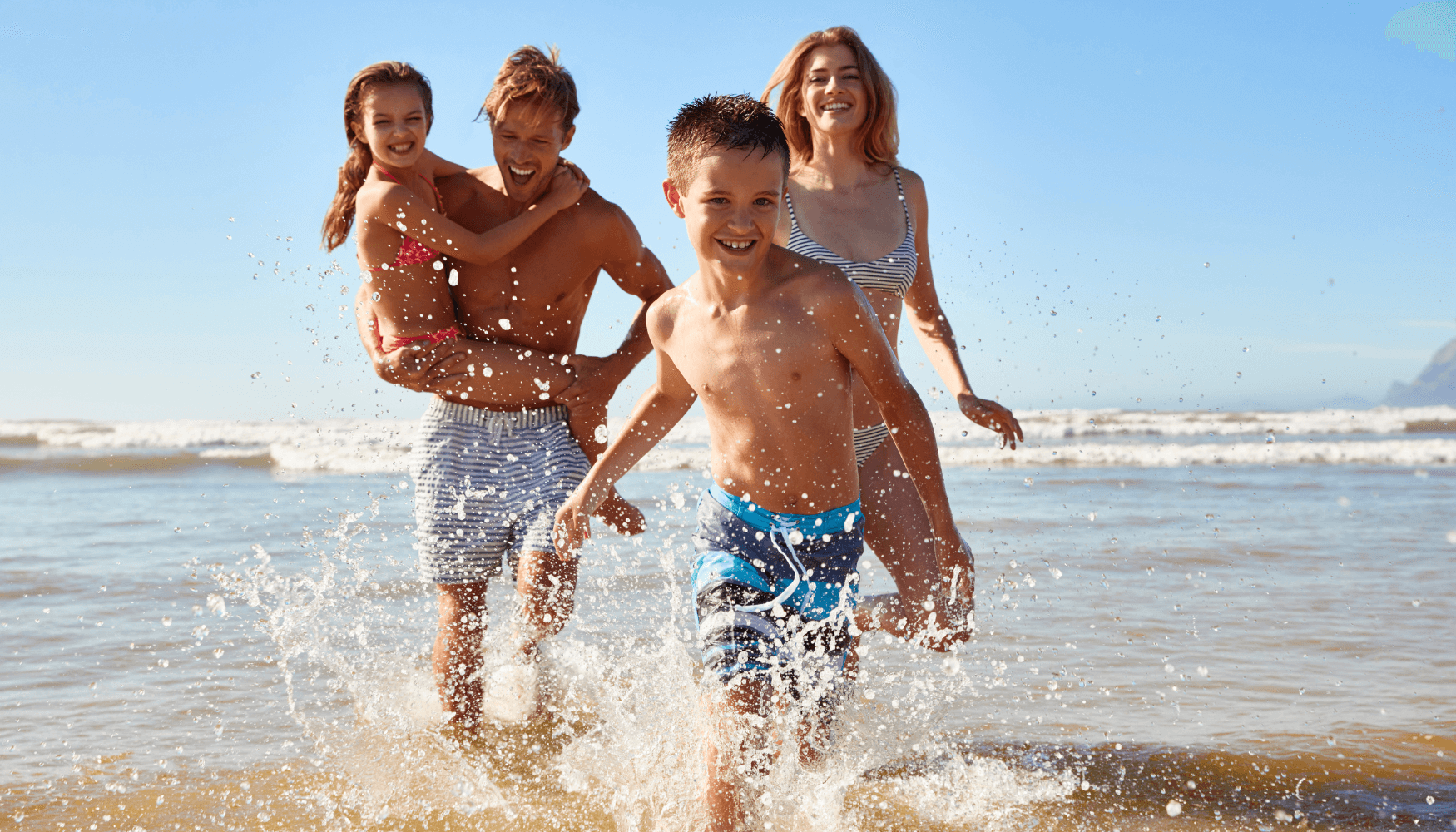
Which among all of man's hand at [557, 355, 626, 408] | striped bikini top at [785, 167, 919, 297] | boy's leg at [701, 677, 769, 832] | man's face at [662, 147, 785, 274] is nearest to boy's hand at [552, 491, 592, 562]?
man's hand at [557, 355, 626, 408]

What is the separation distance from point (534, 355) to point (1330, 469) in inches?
440

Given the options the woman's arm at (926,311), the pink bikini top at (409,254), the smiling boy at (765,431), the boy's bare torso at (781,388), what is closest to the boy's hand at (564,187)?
the pink bikini top at (409,254)

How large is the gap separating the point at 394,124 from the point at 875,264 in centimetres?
157

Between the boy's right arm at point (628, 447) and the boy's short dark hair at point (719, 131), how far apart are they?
1.76ft

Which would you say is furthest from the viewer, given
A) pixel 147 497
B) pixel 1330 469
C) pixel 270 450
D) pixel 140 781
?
pixel 270 450

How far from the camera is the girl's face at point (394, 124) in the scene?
3.14 metres

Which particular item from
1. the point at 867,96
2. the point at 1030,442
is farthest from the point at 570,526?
the point at 1030,442

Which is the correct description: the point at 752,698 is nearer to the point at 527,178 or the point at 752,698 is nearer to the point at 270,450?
the point at 527,178

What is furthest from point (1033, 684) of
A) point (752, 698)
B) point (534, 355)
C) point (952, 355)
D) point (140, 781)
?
point (140, 781)

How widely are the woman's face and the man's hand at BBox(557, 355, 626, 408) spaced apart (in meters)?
1.07

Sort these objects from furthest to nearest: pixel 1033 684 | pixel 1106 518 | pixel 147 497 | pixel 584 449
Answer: pixel 147 497 → pixel 1106 518 → pixel 1033 684 → pixel 584 449

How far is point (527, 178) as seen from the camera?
126 inches

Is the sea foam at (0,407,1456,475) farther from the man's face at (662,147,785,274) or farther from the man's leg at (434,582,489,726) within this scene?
the man's face at (662,147,785,274)

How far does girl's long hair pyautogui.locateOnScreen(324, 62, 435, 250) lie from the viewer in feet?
10.5
